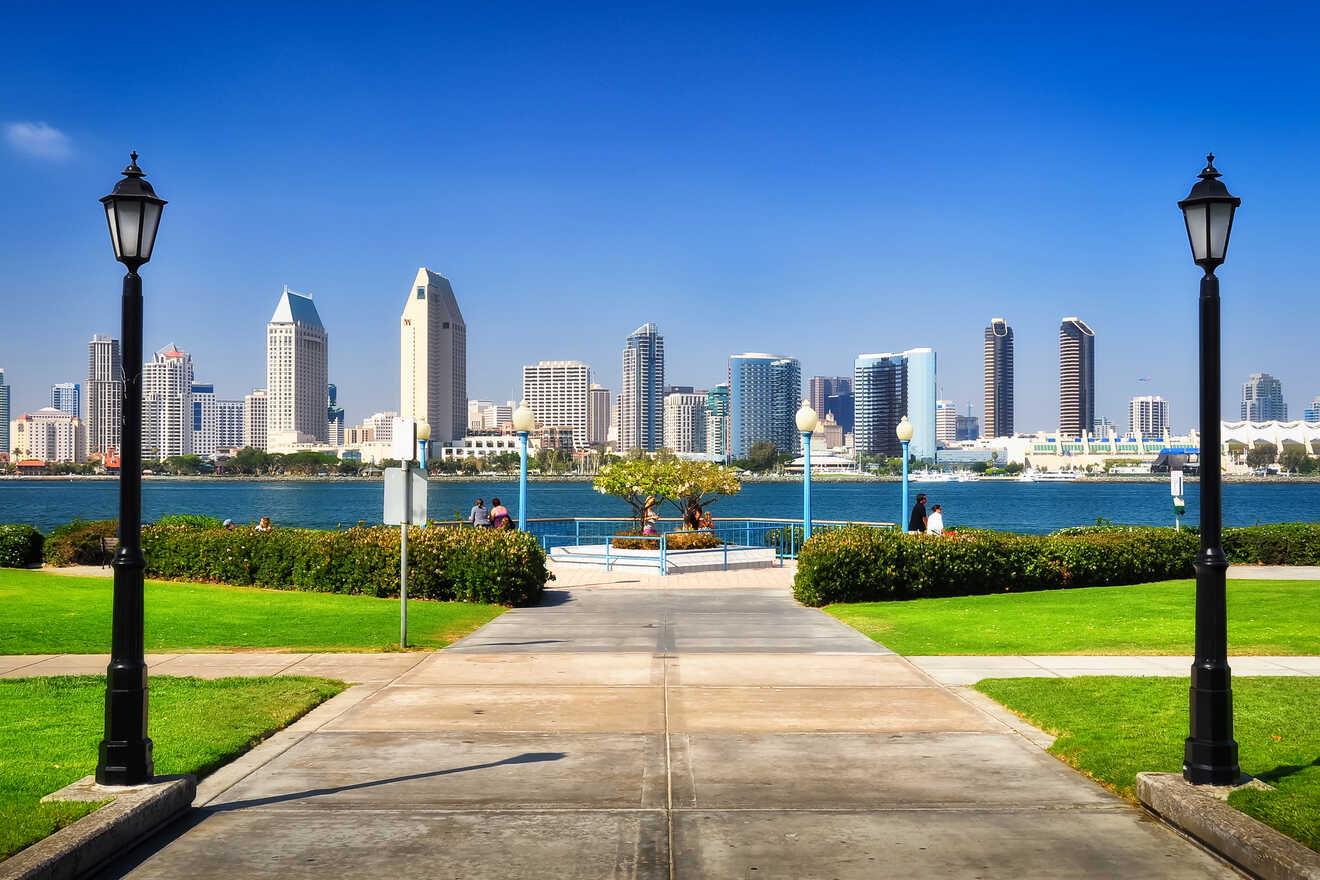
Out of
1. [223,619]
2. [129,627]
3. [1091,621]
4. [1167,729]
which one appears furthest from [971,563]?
[129,627]

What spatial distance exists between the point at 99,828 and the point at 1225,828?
6.32m

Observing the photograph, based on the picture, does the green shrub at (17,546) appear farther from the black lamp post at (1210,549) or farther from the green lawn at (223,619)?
the black lamp post at (1210,549)

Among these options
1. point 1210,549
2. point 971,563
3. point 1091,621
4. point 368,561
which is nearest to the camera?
point 1210,549

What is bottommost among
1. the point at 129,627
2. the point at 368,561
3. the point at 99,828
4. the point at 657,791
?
the point at 657,791

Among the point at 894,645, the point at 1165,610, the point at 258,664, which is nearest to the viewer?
the point at 258,664

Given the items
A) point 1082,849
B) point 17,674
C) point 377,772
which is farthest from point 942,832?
point 17,674

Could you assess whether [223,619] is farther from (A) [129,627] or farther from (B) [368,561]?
(A) [129,627]

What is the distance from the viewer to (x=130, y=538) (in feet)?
22.9

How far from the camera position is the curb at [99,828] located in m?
5.38

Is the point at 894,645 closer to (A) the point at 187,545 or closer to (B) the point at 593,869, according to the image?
(B) the point at 593,869

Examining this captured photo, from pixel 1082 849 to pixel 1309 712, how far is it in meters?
4.72

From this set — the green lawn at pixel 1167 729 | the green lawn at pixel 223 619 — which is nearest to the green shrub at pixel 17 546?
the green lawn at pixel 223 619

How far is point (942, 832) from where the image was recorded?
6.33 metres

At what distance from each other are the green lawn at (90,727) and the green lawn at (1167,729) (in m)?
6.62
